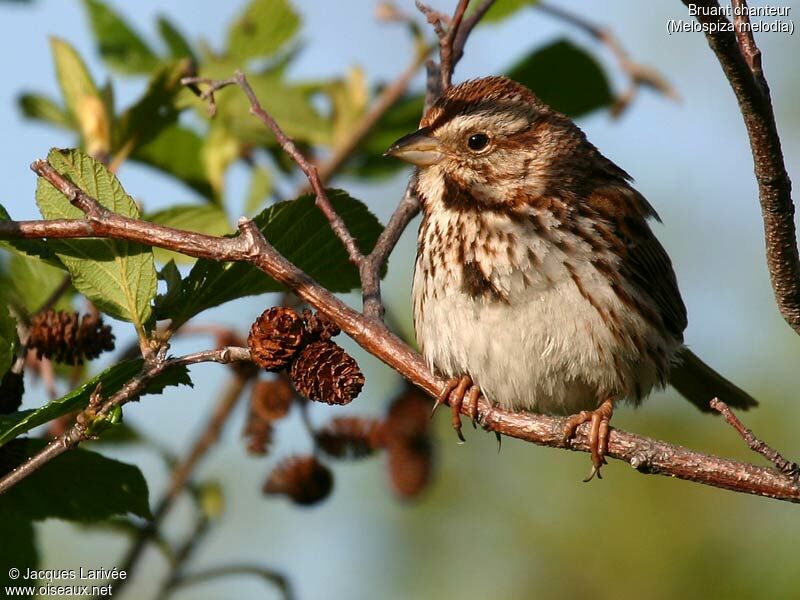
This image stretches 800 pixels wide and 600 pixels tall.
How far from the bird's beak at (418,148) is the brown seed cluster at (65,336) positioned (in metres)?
1.13

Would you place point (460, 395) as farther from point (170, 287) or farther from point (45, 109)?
point (45, 109)

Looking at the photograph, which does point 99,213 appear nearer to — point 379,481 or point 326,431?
point 326,431

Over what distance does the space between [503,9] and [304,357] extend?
6.22ft

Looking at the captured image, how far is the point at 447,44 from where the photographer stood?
11.1 ft

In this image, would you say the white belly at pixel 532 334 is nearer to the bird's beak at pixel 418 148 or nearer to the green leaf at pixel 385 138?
the bird's beak at pixel 418 148

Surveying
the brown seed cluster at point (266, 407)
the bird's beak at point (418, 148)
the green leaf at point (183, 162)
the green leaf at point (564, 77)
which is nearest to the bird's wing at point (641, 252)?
the green leaf at point (564, 77)

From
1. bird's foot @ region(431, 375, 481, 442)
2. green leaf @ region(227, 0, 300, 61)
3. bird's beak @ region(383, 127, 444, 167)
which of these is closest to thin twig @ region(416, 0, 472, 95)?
bird's beak @ region(383, 127, 444, 167)

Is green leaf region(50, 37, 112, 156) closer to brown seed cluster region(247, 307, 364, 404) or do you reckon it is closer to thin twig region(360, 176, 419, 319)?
thin twig region(360, 176, 419, 319)

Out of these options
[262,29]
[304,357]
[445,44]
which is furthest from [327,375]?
[262,29]

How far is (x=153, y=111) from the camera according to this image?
312cm

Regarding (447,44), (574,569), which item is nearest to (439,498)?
(574,569)

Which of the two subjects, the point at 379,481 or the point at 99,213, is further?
the point at 379,481

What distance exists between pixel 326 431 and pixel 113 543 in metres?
3.78

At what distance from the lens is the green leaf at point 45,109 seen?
3.61 m
